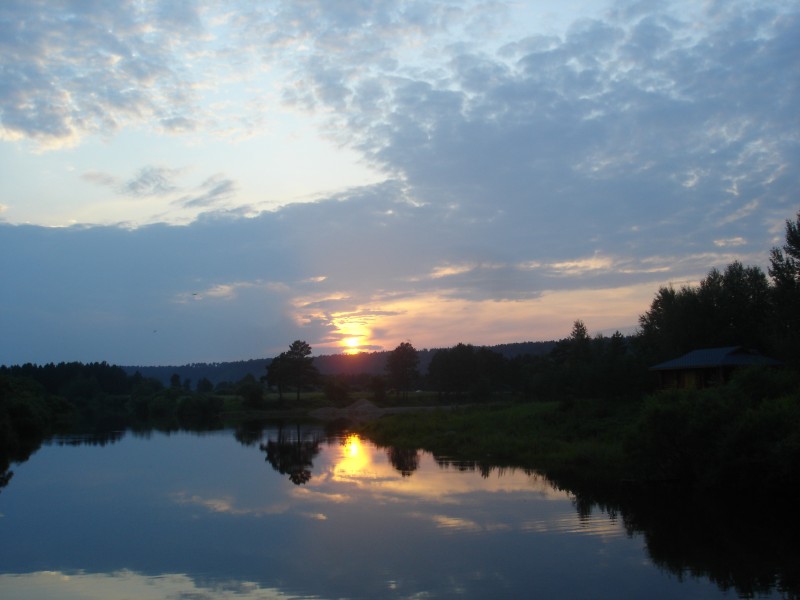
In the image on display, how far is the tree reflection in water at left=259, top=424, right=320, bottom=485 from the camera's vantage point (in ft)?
100.0

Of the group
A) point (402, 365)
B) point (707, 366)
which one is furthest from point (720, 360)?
point (402, 365)

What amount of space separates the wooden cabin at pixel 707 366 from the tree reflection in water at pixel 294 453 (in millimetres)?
19414

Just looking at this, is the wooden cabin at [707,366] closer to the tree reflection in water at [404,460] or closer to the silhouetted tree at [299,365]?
the tree reflection in water at [404,460]

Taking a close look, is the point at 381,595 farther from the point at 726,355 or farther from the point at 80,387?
the point at 80,387

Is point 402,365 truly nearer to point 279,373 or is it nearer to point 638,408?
point 279,373

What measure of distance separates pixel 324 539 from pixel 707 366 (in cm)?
2554

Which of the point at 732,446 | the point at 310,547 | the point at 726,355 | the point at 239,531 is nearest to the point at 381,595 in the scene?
the point at 310,547

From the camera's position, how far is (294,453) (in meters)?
39.5

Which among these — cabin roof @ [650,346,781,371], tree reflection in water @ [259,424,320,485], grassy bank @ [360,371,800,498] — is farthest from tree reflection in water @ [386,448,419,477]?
cabin roof @ [650,346,781,371]

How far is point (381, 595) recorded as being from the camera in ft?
40.7

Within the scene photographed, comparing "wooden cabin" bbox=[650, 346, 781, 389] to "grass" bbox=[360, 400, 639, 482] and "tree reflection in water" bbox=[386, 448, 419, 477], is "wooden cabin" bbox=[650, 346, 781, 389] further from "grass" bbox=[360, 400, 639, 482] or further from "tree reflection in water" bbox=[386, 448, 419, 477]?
"tree reflection in water" bbox=[386, 448, 419, 477]

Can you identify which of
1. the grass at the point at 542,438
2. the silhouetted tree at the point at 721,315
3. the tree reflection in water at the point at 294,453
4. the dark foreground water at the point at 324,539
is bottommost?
the tree reflection in water at the point at 294,453

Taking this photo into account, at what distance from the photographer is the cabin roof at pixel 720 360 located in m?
34.4

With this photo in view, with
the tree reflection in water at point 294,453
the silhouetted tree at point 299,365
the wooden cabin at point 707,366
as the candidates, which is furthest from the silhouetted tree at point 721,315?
the silhouetted tree at point 299,365
